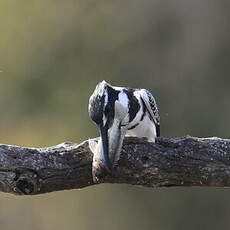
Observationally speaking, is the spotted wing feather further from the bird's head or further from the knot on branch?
the knot on branch

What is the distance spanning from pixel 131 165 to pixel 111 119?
0.18m

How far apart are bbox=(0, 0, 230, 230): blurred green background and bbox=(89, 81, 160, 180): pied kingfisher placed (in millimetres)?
2711

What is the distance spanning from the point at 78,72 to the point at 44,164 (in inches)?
118

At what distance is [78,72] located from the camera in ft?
18.3

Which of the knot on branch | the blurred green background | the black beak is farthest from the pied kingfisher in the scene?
the blurred green background

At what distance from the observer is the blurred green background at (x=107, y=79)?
5551 millimetres

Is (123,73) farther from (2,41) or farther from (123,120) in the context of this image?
(123,120)

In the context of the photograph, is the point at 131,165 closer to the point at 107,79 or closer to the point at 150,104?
the point at 150,104

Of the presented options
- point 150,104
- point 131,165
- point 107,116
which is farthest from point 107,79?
point 107,116

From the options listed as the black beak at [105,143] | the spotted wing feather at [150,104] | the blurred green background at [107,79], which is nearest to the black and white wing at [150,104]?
the spotted wing feather at [150,104]

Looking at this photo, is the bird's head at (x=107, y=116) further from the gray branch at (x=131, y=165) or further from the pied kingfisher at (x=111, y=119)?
the gray branch at (x=131, y=165)

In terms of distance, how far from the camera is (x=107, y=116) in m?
2.52

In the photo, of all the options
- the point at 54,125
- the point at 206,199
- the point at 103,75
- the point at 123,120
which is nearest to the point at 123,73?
the point at 103,75

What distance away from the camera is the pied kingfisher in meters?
2.49
